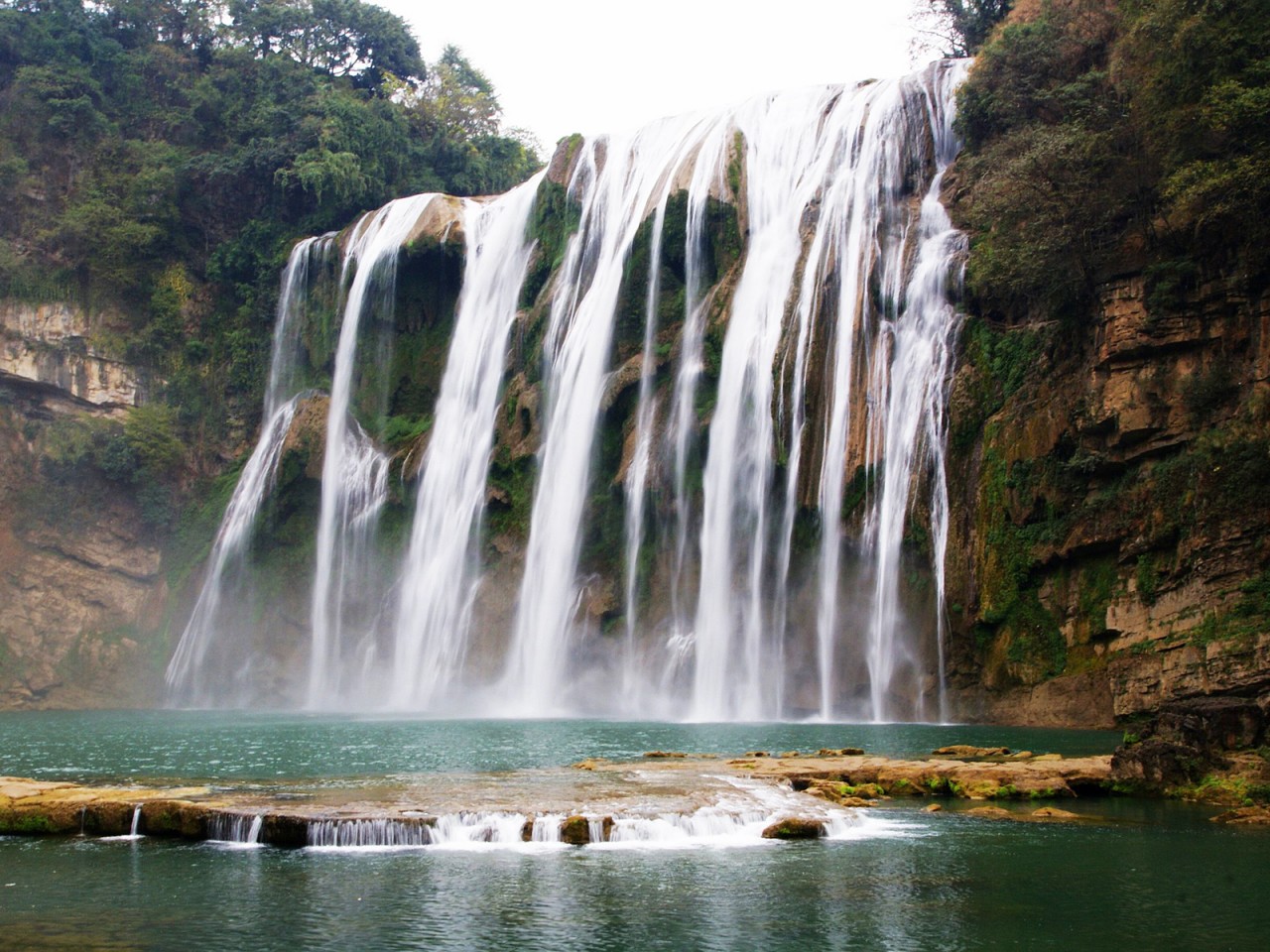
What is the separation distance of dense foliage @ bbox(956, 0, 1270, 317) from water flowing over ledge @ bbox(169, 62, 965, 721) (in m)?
2.84

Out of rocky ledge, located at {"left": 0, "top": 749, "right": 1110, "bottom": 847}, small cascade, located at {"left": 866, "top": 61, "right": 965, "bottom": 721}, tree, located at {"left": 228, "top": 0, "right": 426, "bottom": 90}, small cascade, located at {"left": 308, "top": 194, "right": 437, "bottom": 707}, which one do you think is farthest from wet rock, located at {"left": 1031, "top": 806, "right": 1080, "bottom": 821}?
tree, located at {"left": 228, "top": 0, "right": 426, "bottom": 90}

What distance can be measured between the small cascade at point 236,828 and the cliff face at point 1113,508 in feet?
52.5

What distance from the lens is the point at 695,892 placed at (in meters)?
11.8

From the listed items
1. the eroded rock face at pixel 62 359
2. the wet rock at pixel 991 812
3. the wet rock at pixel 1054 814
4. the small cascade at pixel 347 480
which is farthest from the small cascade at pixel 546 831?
the eroded rock face at pixel 62 359

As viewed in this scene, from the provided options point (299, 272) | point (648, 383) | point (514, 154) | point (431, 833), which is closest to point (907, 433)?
point (648, 383)

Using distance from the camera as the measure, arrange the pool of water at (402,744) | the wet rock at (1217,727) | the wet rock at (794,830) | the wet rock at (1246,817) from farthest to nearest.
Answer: the pool of water at (402,744) → the wet rock at (1217,727) → the wet rock at (1246,817) → the wet rock at (794,830)

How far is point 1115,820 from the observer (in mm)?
15422

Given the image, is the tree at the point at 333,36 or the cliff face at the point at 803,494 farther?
the tree at the point at 333,36

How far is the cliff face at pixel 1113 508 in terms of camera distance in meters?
23.1

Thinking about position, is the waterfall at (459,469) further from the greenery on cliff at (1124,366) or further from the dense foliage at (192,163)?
the greenery on cliff at (1124,366)

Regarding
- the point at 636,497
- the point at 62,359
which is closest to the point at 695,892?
the point at 636,497

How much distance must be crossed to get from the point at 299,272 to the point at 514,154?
13.8 metres

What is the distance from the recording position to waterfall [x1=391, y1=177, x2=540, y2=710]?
39812 mm

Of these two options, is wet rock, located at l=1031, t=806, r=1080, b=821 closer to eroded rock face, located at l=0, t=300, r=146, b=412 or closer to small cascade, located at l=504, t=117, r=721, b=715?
small cascade, located at l=504, t=117, r=721, b=715
